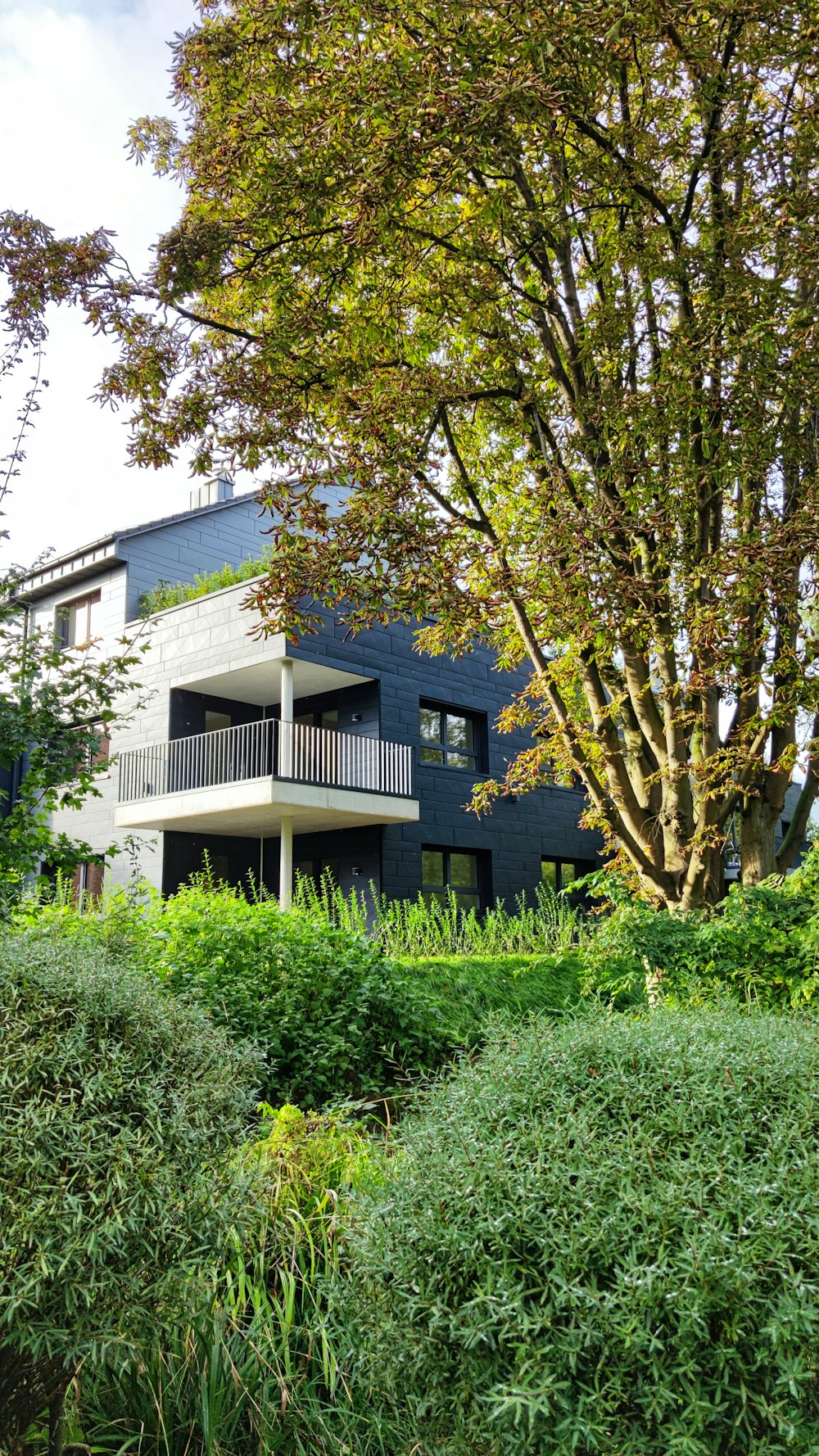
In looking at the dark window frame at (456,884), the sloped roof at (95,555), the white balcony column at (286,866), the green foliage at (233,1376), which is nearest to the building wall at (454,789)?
the dark window frame at (456,884)

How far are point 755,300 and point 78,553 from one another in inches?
610

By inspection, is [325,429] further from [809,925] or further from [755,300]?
[809,925]

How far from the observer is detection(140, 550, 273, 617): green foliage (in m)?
15.4

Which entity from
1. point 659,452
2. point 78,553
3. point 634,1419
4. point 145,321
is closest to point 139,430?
point 145,321

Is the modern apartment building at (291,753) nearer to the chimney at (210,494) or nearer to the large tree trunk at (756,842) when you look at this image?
the chimney at (210,494)

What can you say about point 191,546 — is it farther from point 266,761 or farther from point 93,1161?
point 93,1161

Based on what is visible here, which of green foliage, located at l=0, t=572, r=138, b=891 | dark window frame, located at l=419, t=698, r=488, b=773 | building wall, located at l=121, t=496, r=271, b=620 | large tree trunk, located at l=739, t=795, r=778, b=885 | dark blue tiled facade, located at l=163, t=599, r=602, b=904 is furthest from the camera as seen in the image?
building wall, located at l=121, t=496, r=271, b=620

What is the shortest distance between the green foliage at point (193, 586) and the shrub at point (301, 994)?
9109 millimetres

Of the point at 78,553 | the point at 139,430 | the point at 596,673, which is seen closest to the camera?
the point at 139,430

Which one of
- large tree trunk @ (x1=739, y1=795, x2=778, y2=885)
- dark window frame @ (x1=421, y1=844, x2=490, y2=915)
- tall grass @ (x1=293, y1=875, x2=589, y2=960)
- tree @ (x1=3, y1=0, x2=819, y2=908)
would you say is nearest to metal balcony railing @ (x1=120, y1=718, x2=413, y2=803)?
dark window frame @ (x1=421, y1=844, x2=490, y2=915)

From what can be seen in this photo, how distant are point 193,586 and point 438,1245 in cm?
1718

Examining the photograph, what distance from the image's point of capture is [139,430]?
486 centimetres

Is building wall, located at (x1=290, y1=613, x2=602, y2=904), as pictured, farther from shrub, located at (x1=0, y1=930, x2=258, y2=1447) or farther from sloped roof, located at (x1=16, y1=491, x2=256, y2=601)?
shrub, located at (x1=0, y1=930, x2=258, y2=1447)

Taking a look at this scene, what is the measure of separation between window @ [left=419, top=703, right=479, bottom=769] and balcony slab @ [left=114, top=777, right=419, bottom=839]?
169cm
